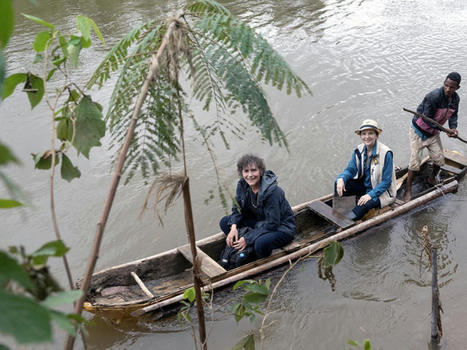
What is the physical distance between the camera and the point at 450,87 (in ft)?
19.1

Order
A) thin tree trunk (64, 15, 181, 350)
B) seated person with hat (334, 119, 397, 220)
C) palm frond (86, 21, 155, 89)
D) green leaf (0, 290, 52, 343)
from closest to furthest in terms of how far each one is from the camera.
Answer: green leaf (0, 290, 52, 343) < thin tree trunk (64, 15, 181, 350) < palm frond (86, 21, 155, 89) < seated person with hat (334, 119, 397, 220)

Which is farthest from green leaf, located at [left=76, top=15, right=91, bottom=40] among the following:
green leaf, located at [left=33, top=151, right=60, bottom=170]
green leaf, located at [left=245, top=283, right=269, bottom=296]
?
green leaf, located at [left=245, top=283, right=269, bottom=296]

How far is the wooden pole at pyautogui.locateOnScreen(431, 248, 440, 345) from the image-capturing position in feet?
12.6

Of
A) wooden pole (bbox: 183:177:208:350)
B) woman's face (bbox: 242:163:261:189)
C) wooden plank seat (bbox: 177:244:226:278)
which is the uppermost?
wooden pole (bbox: 183:177:208:350)

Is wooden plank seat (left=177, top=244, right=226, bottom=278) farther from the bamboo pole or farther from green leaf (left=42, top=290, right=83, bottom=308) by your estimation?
green leaf (left=42, top=290, right=83, bottom=308)

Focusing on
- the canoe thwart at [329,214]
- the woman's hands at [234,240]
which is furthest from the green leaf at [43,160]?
the canoe thwart at [329,214]

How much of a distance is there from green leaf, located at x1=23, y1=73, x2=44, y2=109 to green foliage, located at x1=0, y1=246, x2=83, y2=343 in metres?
0.74

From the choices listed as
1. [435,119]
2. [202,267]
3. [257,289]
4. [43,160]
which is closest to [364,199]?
[435,119]

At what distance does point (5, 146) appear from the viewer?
2.29 ft

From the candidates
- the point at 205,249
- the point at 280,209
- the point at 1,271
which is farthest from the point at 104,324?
the point at 1,271

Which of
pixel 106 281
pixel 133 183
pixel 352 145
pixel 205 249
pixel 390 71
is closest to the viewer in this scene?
pixel 106 281

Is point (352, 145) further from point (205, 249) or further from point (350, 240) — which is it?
point (205, 249)

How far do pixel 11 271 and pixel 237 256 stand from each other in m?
4.58

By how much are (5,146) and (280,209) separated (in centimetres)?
468
